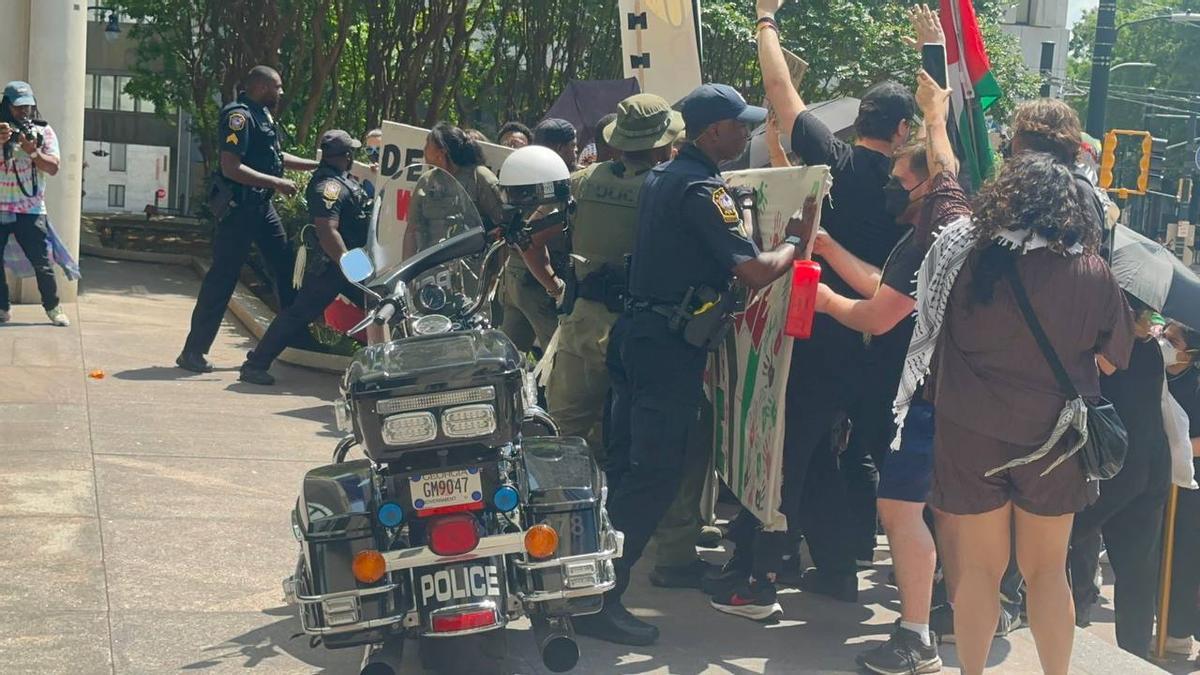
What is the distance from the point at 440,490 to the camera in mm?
4488

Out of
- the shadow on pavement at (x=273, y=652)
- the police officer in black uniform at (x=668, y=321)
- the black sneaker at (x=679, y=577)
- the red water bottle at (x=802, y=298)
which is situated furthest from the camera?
the black sneaker at (x=679, y=577)

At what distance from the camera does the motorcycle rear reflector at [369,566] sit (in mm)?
4434

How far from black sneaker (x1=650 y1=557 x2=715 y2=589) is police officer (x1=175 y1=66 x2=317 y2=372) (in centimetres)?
472

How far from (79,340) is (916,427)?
764 cm

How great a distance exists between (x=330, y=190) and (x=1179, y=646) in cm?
538

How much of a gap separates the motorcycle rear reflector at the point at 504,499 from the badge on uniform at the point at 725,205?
4.39 ft

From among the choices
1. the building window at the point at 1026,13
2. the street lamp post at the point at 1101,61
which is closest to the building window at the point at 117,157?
the building window at the point at 1026,13

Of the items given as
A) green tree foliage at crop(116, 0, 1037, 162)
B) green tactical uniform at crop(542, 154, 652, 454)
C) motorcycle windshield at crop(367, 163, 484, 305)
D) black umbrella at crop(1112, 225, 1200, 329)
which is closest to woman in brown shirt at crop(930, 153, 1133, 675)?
black umbrella at crop(1112, 225, 1200, 329)

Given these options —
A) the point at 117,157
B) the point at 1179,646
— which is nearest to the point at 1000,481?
the point at 1179,646

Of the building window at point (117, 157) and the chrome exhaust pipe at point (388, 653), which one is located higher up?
the chrome exhaust pipe at point (388, 653)

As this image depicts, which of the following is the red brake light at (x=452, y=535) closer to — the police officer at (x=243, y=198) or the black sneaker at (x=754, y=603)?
the black sneaker at (x=754, y=603)

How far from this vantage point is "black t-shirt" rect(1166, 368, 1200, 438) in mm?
6930

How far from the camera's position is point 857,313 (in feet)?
17.4

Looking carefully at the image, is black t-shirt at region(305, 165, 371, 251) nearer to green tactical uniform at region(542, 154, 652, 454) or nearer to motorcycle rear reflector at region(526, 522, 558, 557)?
green tactical uniform at region(542, 154, 652, 454)
